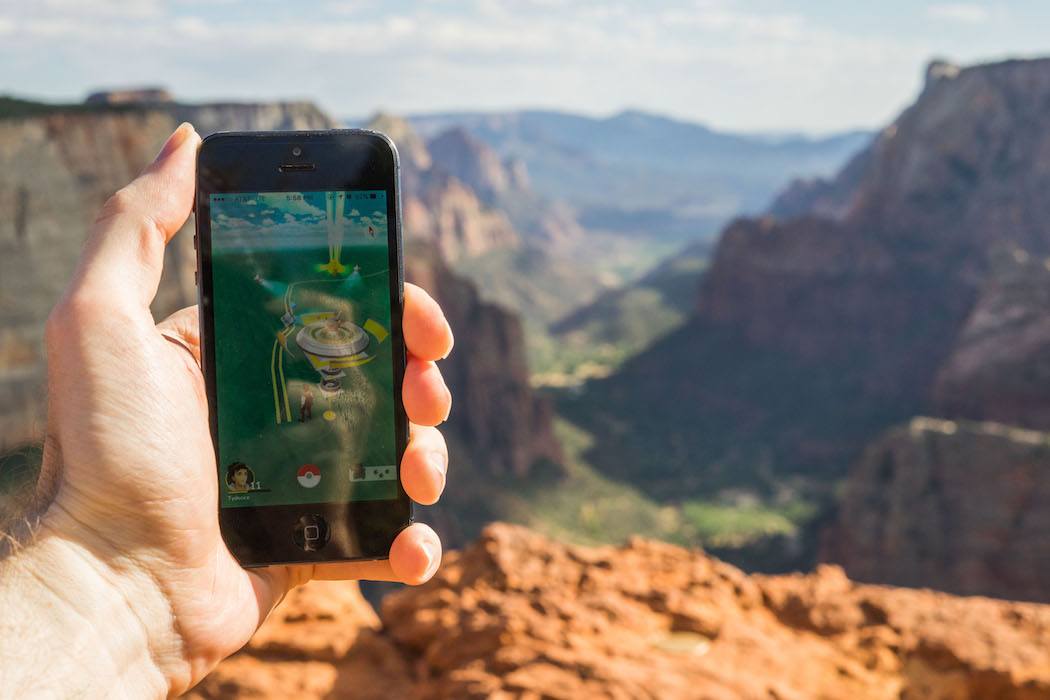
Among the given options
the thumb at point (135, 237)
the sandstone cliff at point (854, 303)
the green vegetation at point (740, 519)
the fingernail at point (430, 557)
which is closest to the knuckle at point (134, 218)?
the thumb at point (135, 237)

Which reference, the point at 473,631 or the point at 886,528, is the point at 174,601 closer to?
the point at 473,631

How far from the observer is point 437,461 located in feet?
14.3

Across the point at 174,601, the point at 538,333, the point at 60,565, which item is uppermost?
the point at 60,565

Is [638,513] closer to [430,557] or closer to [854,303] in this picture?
[854,303]

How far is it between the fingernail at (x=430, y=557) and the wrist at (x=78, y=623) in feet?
3.79

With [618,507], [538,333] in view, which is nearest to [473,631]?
[618,507]

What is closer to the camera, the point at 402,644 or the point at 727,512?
the point at 402,644

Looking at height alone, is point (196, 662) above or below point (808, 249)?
above

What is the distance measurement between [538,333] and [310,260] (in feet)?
483

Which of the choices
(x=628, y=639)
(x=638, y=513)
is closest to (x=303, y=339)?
(x=628, y=639)

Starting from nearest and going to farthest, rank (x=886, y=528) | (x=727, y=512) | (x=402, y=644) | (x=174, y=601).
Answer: (x=174, y=601), (x=402, y=644), (x=886, y=528), (x=727, y=512)

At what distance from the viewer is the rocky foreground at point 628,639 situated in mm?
6477

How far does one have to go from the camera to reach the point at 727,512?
6881 cm

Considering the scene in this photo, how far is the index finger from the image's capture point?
4340 millimetres
